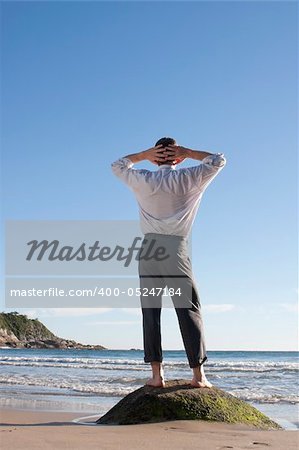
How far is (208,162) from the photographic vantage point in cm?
413

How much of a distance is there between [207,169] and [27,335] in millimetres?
78138

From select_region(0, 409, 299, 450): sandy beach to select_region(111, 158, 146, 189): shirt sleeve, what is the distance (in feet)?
5.95

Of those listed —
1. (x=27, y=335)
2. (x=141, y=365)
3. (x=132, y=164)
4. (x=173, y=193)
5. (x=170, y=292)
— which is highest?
(x=132, y=164)

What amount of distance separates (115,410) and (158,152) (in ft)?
6.81

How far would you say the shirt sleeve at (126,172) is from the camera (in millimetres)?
4305

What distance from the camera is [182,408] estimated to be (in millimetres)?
4055

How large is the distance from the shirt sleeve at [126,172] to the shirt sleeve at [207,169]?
0.44 meters

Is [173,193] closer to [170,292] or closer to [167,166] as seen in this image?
[167,166]

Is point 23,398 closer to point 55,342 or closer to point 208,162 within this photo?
point 208,162

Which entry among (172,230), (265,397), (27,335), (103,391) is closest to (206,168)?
(172,230)

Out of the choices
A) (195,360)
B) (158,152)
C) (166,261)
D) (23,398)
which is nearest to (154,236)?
(166,261)

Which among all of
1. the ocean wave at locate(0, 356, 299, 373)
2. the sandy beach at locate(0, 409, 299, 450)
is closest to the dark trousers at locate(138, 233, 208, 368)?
the sandy beach at locate(0, 409, 299, 450)

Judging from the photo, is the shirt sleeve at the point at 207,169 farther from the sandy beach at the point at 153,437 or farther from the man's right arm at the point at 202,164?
the sandy beach at the point at 153,437

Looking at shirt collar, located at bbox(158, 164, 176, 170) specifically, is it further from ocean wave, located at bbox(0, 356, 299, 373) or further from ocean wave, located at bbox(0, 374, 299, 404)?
ocean wave, located at bbox(0, 356, 299, 373)
